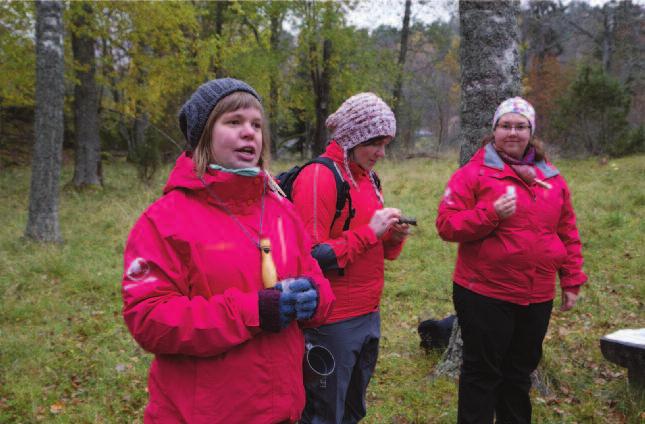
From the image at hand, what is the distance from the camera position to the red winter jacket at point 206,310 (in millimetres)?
1521

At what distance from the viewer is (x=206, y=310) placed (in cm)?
154

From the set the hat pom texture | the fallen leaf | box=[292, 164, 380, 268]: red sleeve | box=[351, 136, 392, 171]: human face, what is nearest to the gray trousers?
box=[292, 164, 380, 268]: red sleeve

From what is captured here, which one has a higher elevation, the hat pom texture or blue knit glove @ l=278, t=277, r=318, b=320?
the hat pom texture

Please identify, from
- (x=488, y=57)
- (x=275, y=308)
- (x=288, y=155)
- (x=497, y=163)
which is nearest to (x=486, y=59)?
(x=488, y=57)

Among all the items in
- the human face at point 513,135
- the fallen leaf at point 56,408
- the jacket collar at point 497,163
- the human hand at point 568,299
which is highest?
the human face at point 513,135

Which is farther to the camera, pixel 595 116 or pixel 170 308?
pixel 595 116

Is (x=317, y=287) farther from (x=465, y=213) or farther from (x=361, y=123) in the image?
(x=465, y=213)

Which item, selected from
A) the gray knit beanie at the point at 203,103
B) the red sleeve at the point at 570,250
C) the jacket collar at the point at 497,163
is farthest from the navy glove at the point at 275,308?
the red sleeve at the point at 570,250

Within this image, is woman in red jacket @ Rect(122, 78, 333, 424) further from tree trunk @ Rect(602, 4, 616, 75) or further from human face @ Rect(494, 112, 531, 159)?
tree trunk @ Rect(602, 4, 616, 75)

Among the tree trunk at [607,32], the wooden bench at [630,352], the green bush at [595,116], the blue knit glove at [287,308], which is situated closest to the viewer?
the blue knit glove at [287,308]

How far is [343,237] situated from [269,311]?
90cm

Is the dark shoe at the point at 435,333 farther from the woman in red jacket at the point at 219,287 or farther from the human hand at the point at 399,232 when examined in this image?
the woman in red jacket at the point at 219,287

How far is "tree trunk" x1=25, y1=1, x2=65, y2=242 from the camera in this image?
7801 mm

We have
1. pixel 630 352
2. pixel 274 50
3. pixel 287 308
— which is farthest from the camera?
pixel 274 50
